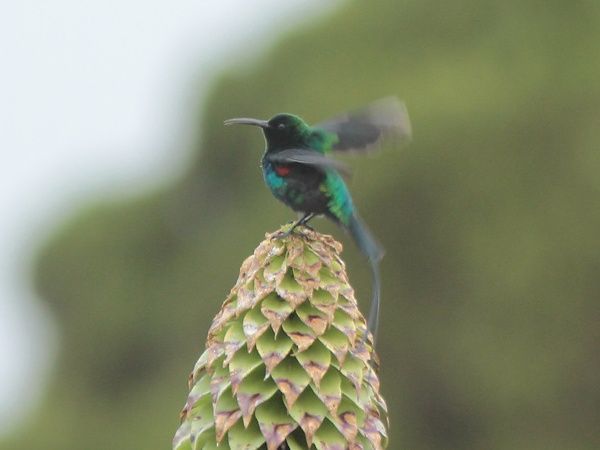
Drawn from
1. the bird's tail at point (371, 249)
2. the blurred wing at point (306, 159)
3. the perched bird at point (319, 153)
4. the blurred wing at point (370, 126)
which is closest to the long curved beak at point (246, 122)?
the perched bird at point (319, 153)

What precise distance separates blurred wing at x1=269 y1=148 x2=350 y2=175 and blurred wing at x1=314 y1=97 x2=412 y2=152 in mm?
136

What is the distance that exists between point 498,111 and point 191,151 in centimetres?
660

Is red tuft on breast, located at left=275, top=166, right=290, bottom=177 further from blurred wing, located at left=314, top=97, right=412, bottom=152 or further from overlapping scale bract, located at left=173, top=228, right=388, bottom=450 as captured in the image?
overlapping scale bract, located at left=173, top=228, right=388, bottom=450

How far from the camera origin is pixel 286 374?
10.9ft

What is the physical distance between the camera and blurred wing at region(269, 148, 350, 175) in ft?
13.6

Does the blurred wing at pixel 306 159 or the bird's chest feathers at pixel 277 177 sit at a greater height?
the blurred wing at pixel 306 159

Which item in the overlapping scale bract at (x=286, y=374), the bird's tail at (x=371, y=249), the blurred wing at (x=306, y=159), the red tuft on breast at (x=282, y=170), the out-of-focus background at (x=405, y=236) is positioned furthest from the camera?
the out-of-focus background at (x=405, y=236)

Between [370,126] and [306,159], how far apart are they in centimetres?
57

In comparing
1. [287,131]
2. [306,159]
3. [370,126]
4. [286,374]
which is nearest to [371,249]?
[306,159]

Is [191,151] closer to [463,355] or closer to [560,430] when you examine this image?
[463,355]

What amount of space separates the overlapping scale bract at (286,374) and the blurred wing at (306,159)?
23.6 inches

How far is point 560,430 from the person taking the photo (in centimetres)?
1819

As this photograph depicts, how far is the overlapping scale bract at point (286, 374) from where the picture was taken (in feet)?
10.6

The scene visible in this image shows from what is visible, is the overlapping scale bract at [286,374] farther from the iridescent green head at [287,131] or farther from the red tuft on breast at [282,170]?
the iridescent green head at [287,131]
